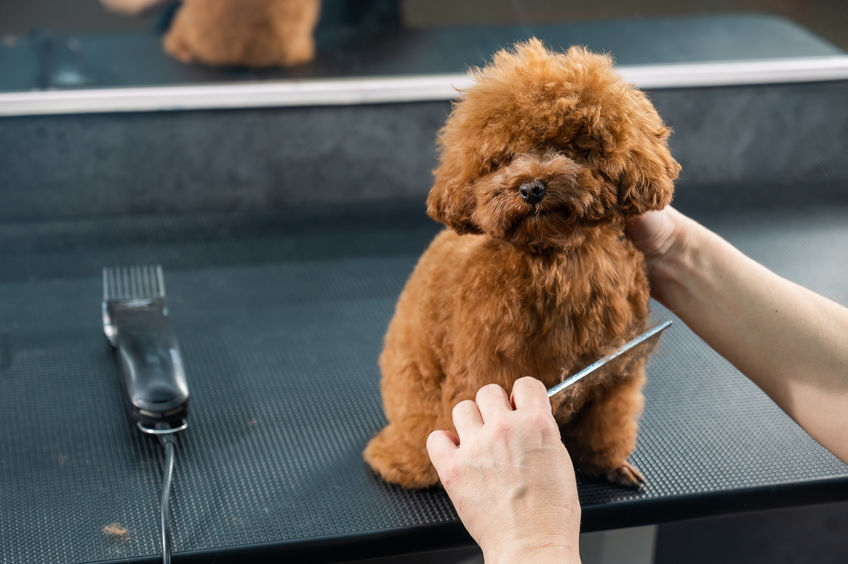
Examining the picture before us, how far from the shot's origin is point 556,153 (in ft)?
1.85

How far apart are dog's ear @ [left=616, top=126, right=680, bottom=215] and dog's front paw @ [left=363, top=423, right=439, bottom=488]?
0.90 feet

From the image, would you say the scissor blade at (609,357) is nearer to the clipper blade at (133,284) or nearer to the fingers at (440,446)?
the fingers at (440,446)

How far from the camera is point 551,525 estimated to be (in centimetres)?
58

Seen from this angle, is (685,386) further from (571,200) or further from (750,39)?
(750,39)

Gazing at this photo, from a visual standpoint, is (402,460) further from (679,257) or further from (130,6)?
(130,6)

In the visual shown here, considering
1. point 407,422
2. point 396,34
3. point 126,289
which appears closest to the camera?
point 407,422

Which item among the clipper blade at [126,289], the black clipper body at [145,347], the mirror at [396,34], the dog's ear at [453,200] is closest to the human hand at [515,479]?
the dog's ear at [453,200]

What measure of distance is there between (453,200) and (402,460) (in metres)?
0.26

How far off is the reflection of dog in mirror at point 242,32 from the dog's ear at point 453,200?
2.64 ft

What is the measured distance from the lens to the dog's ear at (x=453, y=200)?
587mm

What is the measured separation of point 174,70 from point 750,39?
946 millimetres

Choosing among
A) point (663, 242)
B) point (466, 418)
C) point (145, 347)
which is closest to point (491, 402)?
point (466, 418)

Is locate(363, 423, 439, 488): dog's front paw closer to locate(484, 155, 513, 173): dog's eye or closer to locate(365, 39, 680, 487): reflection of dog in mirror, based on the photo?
locate(365, 39, 680, 487): reflection of dog in mirror

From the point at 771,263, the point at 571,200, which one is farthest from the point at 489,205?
the point at 771,263
